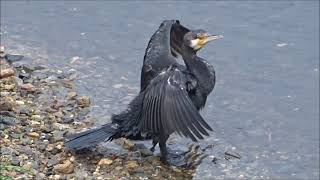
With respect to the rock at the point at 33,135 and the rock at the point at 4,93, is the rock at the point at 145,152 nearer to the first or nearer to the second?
the rock at the point at 33,135

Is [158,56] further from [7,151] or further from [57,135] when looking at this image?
[7,151]

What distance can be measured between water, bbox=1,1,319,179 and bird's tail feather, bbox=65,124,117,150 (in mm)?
646

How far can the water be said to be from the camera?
748cm

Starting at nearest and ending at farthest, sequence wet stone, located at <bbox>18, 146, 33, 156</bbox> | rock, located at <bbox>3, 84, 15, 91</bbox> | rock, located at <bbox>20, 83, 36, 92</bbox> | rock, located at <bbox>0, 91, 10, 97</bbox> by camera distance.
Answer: wet stone, located at <bbox>18, 146, 33, 156</bbox>
rock, located at <bbox>0, 91, 10, 97</bbox>
rock, located at <bbox>3, 84, 15, 91</bbox>
rock, located at <bbox>20, 83, 36, 92</bbox>

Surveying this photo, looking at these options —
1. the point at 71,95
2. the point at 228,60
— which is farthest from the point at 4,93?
the point at 228,60

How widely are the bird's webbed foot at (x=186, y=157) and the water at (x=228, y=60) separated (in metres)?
0.10

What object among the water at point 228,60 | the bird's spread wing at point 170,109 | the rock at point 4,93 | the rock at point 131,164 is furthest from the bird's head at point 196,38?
the rock at point 4,93

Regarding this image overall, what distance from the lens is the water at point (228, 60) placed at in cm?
748

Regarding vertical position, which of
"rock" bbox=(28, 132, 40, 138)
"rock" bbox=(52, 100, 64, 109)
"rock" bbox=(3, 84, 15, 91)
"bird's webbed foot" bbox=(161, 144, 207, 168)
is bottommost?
"bird's webbed foot" bbox=(161, 144, 207, 168)

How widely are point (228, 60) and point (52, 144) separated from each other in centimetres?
295

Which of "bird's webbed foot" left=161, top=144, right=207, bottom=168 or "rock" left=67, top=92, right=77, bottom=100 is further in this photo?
"rock" left=67, top=92, right=77, bottom=100

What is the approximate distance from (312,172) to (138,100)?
1.58 m

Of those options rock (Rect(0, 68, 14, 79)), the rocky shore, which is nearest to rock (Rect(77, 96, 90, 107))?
the rocky shore

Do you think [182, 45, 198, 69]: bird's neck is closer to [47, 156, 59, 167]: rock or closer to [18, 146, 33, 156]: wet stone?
[47, 156, 59, 167]: rock
